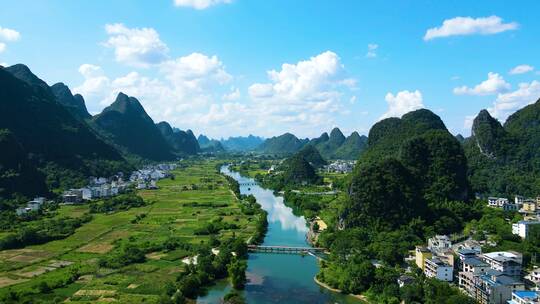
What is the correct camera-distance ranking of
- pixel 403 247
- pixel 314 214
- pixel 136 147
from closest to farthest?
pixel 403 247
pixel 314 214
pixel 136 147

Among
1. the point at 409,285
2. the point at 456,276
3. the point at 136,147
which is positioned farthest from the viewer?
the point at 136,147

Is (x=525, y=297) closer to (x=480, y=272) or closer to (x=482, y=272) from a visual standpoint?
(x=482, y=272)

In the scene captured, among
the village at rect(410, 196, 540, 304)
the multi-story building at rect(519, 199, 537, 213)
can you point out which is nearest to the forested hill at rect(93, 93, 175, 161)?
the multi-story building at rect(519, 199, 537, 213)

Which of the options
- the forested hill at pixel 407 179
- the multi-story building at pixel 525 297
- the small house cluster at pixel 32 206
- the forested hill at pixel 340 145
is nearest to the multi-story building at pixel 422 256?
the multi-story building at pixel 525 297

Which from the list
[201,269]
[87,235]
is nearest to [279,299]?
[201,269]

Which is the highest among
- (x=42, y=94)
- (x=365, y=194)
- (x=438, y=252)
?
(x=42, y=94)

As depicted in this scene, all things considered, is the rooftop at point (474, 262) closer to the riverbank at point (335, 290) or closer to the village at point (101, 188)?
the riverbank at point (335, 290)

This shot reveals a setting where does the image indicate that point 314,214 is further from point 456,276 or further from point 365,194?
point 456,276

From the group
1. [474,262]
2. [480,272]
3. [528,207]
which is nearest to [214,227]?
[474,262]
